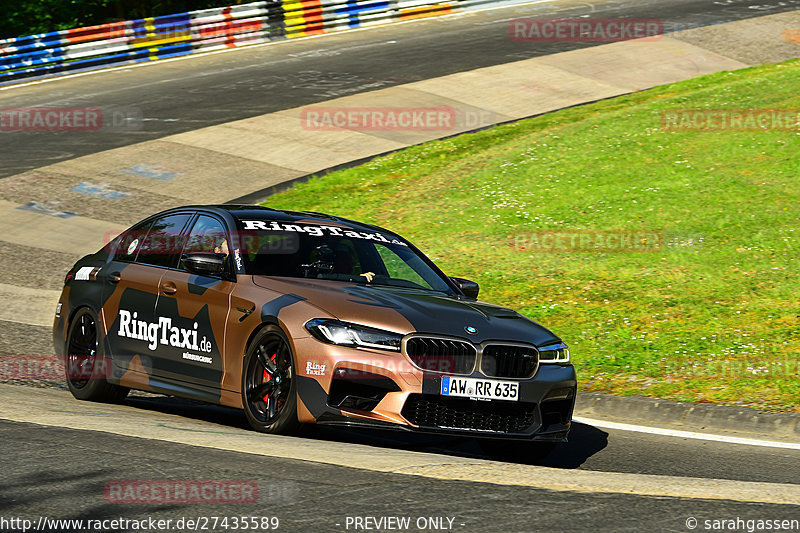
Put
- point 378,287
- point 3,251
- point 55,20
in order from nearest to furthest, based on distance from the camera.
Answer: point 378,287, point 3,251, point 55,20

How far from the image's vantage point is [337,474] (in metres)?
5.64

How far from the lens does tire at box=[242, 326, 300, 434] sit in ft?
22.4

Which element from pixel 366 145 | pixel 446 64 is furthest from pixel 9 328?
pixel 446 64

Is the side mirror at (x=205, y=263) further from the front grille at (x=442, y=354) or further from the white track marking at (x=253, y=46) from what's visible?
the white track marking at (x=253, y=46)

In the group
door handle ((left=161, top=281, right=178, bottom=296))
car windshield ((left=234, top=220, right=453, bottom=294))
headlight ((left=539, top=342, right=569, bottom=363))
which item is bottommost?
headlight ((left=539, top=342, right=569, bottom=363))

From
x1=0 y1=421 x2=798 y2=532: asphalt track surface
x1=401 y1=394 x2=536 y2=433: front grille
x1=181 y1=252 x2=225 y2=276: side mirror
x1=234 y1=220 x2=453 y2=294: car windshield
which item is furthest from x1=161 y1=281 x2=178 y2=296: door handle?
x1=401 y1=394 x2=536 y2=433: front grille

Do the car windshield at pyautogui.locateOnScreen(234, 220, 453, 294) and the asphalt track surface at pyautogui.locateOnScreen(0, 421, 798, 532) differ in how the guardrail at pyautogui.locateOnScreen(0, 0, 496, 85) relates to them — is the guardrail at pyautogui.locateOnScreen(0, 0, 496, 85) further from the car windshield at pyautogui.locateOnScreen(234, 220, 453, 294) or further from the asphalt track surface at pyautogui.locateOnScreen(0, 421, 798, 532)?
the asphalt track surface at pyautogui.locateOnScreen(0, 421, 798, 532)

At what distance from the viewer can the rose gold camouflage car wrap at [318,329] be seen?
21.9 feet

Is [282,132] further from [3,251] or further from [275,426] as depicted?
[275,426]

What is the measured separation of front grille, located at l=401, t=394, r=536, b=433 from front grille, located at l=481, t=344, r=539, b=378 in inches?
7.8

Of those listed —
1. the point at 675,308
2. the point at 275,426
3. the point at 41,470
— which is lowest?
the point at 675,308

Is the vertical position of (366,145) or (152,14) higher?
(152,14)

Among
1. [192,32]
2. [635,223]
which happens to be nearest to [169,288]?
[635,223]

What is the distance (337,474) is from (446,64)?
22.0 metres
